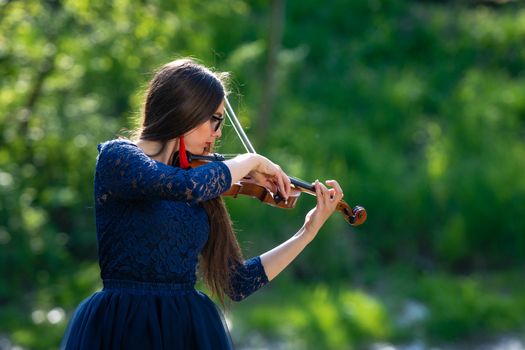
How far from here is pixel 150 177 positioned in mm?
2420

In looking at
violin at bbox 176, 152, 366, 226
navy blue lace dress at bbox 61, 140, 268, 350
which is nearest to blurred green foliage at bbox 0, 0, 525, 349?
violin at bbox 176, 152, 366, 226

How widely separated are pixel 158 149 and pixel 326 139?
6.24 meters

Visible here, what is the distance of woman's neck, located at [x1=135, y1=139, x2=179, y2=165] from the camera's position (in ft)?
8.59

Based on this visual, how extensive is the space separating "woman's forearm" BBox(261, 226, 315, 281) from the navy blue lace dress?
0.28 m

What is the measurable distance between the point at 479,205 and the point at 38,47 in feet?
12.6

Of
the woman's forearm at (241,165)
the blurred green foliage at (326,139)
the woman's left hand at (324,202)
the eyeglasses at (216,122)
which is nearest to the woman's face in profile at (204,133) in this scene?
the eyeglasses at (216,122)

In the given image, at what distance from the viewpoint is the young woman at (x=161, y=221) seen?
248cm

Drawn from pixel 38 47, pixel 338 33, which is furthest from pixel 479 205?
pixel 38 47

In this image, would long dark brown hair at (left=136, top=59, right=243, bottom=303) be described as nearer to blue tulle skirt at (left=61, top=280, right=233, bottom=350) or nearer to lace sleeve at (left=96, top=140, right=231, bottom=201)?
lace sleeve at (left=96, top=140, right=231, bottom=201)

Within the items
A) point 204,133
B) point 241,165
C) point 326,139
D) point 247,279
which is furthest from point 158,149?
point 326,139

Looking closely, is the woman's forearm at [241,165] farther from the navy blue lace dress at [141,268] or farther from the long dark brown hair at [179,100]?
the long dark brown hair at [179,100]

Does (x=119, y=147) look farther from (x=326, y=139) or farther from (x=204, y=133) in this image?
(x=326, y=139)

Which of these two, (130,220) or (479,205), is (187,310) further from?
(479,205)

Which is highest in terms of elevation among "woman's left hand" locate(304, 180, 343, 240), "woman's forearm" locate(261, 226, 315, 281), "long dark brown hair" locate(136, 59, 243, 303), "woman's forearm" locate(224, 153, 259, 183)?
"long dark brown hair" locate(136, 59, 243, 303)
